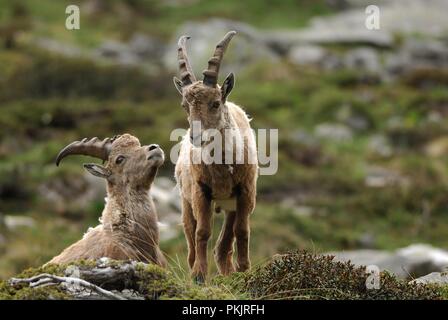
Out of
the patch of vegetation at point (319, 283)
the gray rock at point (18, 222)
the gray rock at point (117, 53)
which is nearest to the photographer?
the patch of vegetation at point (319, 283)

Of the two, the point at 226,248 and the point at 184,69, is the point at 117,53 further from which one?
the point at 184,69

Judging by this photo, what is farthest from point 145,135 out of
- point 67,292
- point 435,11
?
point 435,11

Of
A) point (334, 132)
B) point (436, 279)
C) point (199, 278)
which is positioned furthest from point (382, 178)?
point (199, 278)

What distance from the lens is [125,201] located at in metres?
11.2

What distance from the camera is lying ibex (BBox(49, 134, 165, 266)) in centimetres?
1078

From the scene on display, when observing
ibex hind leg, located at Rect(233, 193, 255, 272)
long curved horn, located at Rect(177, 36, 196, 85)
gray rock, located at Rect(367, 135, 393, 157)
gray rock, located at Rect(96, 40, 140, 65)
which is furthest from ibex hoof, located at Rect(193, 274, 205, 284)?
gray rock, located at Rect(96, 40, 140, 65)

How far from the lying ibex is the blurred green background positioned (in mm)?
2188

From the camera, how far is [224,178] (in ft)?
37.0

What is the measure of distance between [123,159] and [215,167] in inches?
44.5

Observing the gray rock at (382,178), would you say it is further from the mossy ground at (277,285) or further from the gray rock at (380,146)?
the mossy ground at (277,285)

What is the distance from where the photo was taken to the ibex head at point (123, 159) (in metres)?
11.3

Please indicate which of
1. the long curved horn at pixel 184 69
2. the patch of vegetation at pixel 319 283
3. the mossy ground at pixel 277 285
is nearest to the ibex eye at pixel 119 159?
the long curved horn at pixel 184 69

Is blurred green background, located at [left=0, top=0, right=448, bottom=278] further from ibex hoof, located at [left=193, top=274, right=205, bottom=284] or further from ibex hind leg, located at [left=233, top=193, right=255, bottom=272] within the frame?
ibex hoof, located at [left=193, top=274, right=205, bottom=284]

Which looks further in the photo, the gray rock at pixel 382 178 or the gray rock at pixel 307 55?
the gray rock at pixel 307 55
